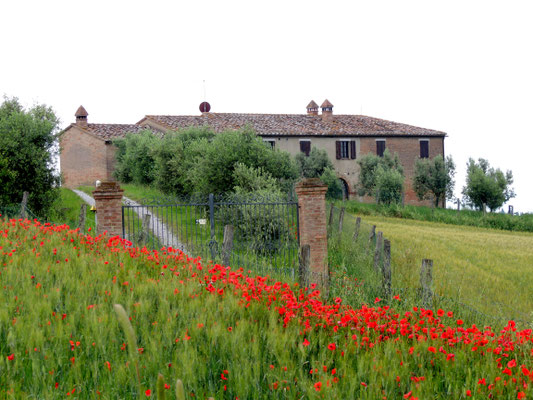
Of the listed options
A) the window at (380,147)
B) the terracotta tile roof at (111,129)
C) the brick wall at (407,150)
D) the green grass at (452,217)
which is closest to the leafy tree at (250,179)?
the green grass at (452,217)

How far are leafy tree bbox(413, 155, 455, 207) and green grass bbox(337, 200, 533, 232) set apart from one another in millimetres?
4133

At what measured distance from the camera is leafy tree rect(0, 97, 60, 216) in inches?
731

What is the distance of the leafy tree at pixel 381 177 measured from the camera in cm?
3497

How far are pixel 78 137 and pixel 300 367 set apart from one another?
3492 cm

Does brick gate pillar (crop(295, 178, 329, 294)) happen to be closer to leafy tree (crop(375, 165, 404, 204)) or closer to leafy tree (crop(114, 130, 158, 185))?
leafy tree (crop(114, 130, 158, 185))

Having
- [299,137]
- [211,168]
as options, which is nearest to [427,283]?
[211,168]

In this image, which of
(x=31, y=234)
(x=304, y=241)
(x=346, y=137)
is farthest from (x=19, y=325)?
(x=346, y=137)

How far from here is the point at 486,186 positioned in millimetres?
35688

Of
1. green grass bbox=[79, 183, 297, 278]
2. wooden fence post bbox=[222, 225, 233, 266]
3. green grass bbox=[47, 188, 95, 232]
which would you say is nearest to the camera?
wooden fence post bbox=[222, 225, 233, 266]

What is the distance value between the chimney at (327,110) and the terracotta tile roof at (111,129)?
45.5 ft

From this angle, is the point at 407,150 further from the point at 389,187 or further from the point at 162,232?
the point at 162,232

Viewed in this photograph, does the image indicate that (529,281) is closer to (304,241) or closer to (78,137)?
(304,241)

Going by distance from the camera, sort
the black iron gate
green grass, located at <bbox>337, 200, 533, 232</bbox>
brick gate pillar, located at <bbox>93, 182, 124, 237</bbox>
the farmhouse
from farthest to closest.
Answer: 1. the farmhouse
2. green grass, located at <bbox>337, 200, 533, 232</bbox>
3. brick gate pillar, located at <bbox>93, 182, 124, 237</bbox>
4. the black iron gate

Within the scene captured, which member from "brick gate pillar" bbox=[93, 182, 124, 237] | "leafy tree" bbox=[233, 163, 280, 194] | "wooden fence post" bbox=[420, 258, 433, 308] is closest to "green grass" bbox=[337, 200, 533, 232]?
"leafy tree" bbox=[233, 163, 280, 194]
